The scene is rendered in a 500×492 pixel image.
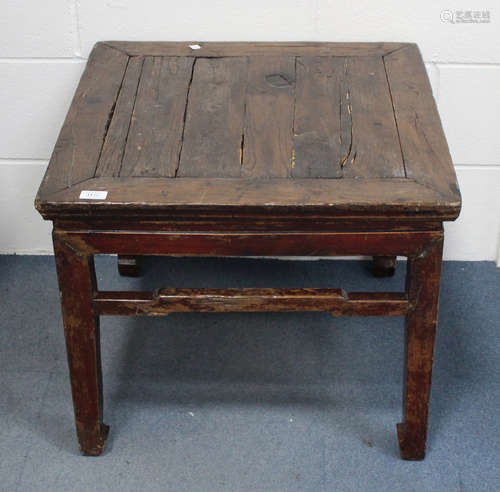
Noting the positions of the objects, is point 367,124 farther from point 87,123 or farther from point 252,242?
point 87,123

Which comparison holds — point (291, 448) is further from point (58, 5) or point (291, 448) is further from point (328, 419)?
point (58, 5)

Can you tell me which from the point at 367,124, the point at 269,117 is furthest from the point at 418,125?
the point at 269,117

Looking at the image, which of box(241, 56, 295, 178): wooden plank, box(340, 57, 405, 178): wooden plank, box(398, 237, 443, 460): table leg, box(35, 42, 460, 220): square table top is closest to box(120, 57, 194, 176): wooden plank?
box(35, 42, 460, 220): square table top

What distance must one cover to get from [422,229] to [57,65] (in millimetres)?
904

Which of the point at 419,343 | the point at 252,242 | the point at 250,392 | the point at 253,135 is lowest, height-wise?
the point at 250,392

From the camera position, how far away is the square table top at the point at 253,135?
1.33 metres

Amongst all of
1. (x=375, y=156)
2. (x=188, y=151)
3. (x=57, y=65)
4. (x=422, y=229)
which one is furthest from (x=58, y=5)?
(x=422, y=229)

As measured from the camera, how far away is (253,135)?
58.0 inches

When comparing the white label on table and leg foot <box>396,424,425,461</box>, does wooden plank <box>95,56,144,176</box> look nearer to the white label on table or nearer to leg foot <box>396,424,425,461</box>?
the white label on table

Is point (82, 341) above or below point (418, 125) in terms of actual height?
below

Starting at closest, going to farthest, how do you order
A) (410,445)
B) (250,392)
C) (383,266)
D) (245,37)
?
(410,445)
(250,392)
(245,37)
(383,266)

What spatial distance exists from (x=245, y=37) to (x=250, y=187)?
0.59 metres

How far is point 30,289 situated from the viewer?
2002 millimetres

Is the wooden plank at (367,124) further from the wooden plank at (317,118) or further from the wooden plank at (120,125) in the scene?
the wooden plank at (120,125)
